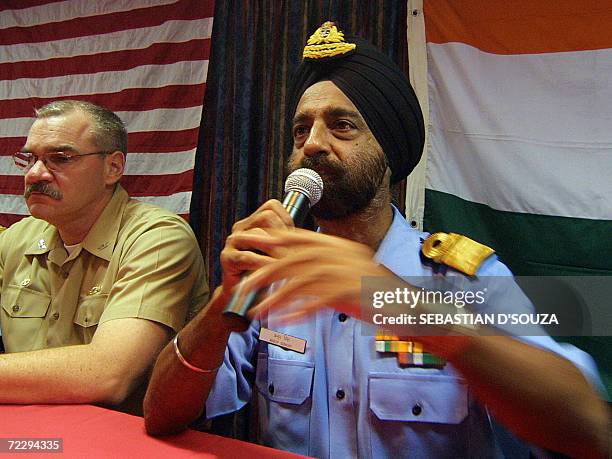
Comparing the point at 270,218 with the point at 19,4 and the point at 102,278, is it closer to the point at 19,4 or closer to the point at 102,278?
the point at 102,278

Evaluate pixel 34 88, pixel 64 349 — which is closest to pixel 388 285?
pixel 64 349

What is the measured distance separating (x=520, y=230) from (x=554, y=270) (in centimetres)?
16

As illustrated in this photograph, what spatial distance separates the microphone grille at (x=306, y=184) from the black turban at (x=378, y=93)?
0.28 m

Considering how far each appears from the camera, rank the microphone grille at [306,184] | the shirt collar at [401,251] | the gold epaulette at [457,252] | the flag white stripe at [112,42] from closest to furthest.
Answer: the microphone grille at [306,184]
the gold epaulette at [457,252]
the shirt collar at [401,251]
the flag white stripe at [112,42]

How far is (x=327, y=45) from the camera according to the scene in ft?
4.39

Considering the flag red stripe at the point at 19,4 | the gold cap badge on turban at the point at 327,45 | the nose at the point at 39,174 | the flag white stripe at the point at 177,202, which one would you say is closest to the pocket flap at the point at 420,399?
the gold cap badge on turban at the point at 327,45

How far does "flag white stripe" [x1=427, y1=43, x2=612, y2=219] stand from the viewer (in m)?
1.59

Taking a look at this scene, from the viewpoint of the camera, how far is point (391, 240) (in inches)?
50.5

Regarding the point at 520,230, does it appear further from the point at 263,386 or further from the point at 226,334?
the point at 226,334

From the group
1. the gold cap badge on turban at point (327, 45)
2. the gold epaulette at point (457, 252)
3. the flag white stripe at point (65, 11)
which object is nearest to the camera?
the gold epaulette at point (457, 252)

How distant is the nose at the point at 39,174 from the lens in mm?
1662

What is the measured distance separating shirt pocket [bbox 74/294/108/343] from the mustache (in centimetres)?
33

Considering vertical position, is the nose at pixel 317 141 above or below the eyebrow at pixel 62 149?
below

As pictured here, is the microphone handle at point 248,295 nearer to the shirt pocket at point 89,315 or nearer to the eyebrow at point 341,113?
the eyebrow at point 341,113
